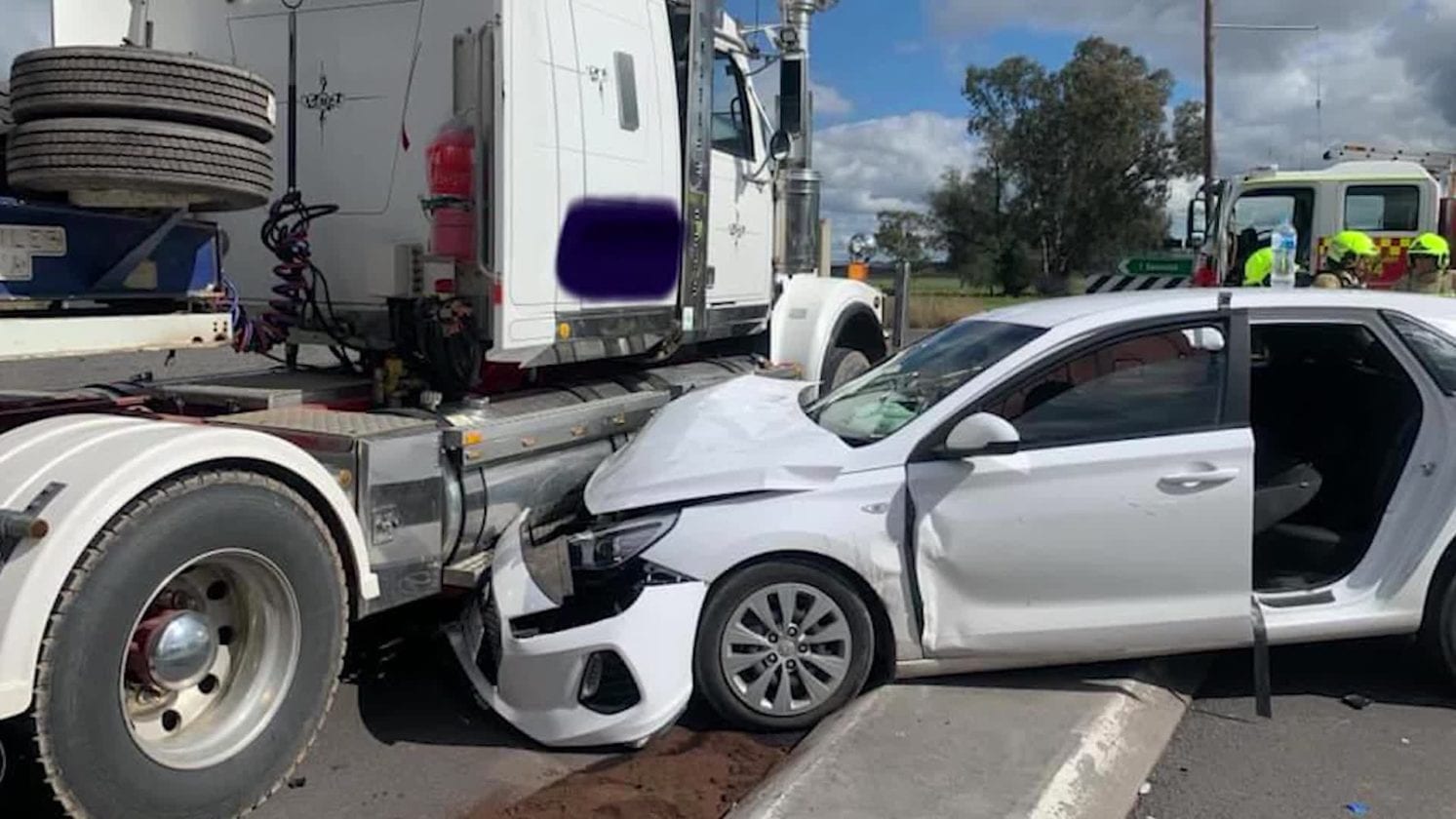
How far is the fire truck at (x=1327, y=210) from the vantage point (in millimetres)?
14672

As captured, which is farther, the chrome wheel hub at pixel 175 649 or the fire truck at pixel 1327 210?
the fire truck at pixel 1327 210

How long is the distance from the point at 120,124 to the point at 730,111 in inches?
166

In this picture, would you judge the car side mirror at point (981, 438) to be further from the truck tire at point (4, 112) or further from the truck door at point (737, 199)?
the truck tire at point (4, 112)

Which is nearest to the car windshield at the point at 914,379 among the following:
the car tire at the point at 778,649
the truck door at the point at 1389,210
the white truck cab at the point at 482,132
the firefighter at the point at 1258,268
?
the car tire at the point at 778,649

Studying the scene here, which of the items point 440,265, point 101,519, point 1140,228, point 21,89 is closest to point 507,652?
point 101,519

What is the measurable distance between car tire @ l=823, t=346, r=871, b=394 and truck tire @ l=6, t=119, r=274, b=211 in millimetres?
4750

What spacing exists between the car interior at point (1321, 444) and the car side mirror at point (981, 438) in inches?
43.9

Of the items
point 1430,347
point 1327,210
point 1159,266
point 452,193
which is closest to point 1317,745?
point 1430,347

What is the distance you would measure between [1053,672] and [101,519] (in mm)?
3339

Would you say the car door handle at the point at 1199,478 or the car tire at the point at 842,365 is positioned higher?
the car tire at the point at 842,365

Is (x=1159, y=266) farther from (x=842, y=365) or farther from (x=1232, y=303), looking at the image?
(x=1232, y=303)

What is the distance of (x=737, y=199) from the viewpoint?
7.55 meters

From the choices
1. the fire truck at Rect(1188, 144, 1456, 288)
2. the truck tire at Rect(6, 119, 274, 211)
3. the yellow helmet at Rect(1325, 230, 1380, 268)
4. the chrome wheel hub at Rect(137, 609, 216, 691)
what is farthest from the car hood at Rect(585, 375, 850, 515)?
the fire truck at Rect(1188, 144, 1456, 288)

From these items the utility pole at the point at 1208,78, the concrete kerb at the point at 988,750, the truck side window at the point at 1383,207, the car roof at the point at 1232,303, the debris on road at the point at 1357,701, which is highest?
the utility pole at the point at 1208,78
